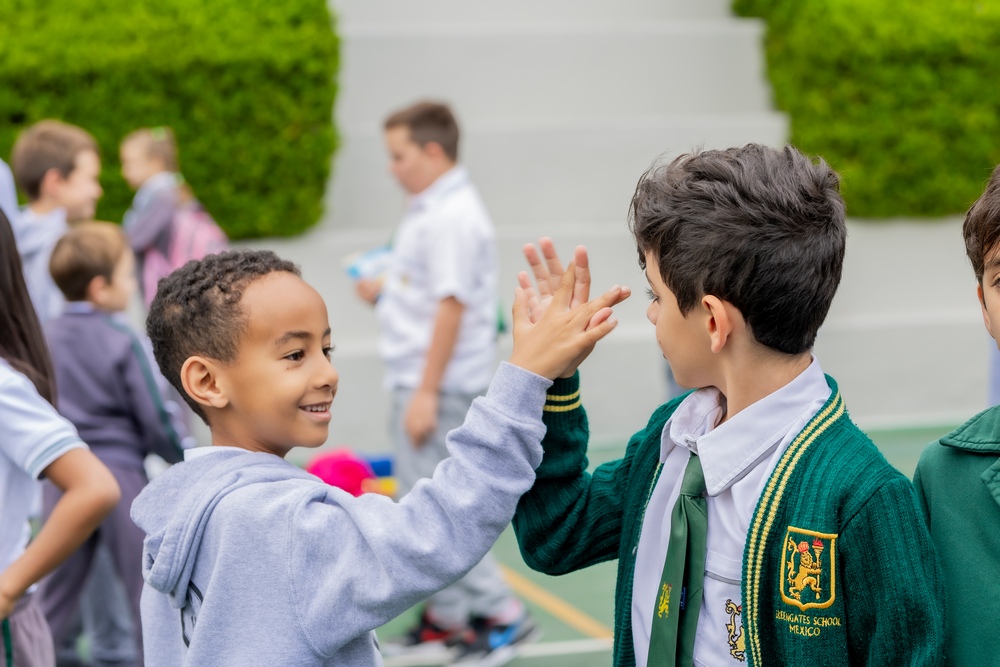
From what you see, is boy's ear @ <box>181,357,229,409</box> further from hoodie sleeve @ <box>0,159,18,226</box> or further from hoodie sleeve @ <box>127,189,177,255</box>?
hoodie sleeve @ <box>127,189,177,255</box>

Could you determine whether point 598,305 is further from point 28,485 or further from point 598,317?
point 28,485

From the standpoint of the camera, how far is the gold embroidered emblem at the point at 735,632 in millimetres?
1707

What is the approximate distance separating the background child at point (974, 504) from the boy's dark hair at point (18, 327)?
1847mm

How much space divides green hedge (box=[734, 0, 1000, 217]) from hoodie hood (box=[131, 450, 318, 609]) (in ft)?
27.0

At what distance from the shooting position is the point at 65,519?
234 cm

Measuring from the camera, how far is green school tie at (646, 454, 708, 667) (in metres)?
1.74

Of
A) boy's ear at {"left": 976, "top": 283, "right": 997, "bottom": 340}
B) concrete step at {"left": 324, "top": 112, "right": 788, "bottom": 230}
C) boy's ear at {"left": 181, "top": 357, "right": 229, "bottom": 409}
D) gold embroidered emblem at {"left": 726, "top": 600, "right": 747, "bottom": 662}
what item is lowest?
concrete step at {"left": 324, "top": 112, "right": 788, "bottom": 230}

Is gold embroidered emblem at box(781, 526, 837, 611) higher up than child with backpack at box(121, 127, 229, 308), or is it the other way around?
gold embroidered emblem at box(781, 526, 837, 611)

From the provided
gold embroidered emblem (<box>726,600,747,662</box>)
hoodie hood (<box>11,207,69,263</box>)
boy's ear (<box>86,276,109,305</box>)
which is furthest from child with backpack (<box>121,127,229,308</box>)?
gold embroidered emblem (<box>726,600,747,662</box>)

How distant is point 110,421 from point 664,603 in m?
2.61

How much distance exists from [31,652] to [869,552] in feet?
5.96

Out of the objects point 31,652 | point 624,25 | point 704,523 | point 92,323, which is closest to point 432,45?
point 624,25

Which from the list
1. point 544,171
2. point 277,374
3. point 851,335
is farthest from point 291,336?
point 544,171

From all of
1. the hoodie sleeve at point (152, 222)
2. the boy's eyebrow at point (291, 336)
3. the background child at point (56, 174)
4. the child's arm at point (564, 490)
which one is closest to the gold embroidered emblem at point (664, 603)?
the child's arm at point (564, 490)
